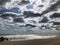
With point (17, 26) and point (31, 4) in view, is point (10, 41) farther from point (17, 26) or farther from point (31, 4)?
point (31, 4)

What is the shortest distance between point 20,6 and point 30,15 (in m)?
0.22

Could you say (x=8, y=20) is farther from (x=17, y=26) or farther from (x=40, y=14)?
(x=40, y=14)

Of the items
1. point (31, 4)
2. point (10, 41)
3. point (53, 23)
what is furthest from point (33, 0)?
point (10, 41)

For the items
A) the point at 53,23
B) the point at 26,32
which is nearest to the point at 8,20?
the point at 26,32

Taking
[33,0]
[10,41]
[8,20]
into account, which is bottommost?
[10,41]

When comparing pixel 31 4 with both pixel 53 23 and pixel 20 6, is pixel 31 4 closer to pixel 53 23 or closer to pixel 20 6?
pixel 20 6

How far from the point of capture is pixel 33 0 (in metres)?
4.40

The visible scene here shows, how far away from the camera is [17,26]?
174 inches

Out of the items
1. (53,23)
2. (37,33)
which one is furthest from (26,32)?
(53,23)

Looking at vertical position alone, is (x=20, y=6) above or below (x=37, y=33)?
above

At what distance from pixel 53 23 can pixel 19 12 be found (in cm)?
59

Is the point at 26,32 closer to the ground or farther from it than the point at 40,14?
closer to the ground

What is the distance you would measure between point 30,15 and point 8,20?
38 centimetres

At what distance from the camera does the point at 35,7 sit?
14.4 ft
